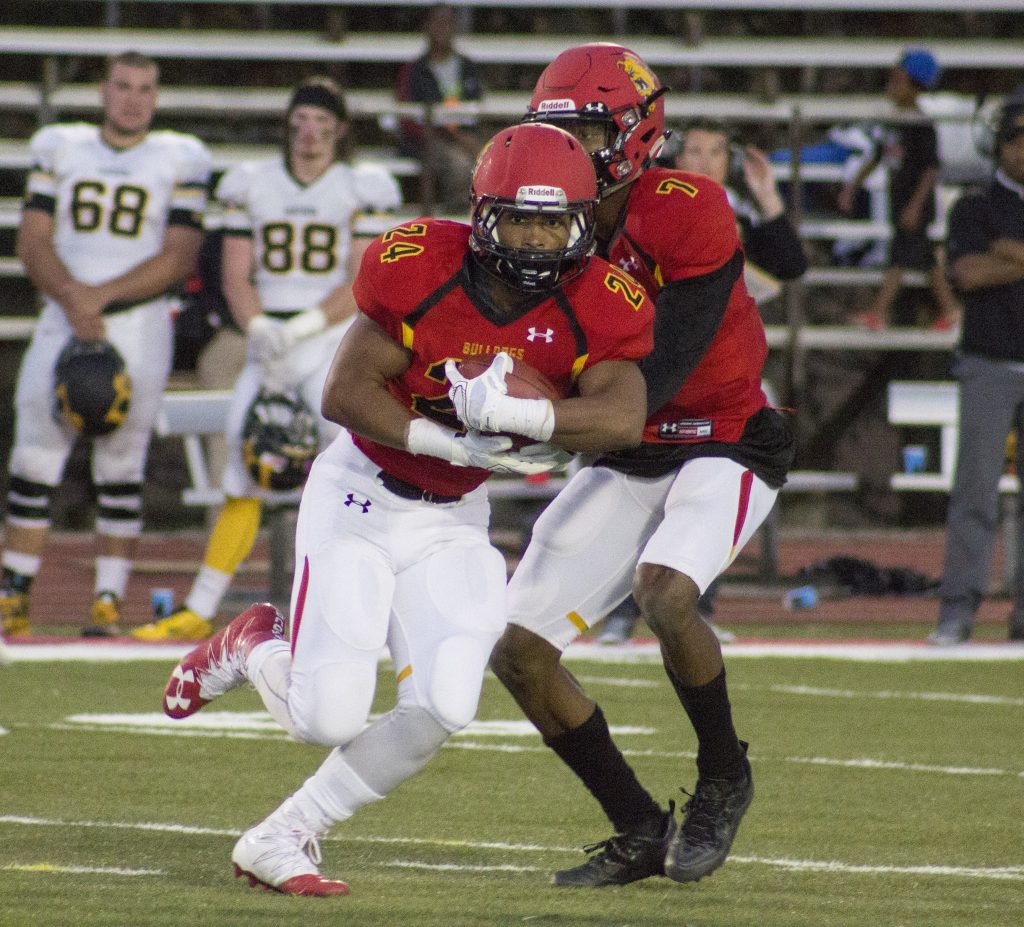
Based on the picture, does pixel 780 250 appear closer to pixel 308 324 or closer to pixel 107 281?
pixel 308 324

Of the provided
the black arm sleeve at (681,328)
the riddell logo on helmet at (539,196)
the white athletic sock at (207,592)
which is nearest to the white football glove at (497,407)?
the riddell logo on helmet at (539,196)

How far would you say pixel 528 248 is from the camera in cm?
366

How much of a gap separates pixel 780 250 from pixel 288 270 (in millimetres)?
2287

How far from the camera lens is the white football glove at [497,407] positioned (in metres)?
3.51

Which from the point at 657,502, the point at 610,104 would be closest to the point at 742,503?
the point at 657,502

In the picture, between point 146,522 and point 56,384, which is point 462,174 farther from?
point 56,384

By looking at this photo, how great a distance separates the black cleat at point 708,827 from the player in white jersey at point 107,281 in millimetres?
3904

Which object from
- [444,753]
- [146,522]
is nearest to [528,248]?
[444,753]

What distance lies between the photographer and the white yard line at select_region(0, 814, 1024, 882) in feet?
12.8

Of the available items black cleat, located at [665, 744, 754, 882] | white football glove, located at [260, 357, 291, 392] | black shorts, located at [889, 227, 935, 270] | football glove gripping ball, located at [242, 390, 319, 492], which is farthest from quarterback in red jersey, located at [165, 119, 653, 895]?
black shorts, located at [889, 227, 935, 270]

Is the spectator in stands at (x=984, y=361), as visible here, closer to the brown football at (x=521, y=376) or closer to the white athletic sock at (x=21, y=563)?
the white athletic sock at (x=21, y=563)

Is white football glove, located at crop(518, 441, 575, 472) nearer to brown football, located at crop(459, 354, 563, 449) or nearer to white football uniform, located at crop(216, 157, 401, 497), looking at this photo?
brown football, located at crop(459, 354, 563, 449)

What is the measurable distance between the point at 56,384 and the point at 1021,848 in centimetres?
425

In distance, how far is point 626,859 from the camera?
3934 mm
